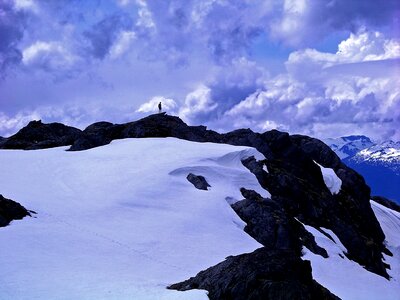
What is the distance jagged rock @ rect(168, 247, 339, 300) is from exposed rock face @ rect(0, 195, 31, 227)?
1478cm

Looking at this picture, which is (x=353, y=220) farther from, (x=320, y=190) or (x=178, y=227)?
(x=178, y=227)

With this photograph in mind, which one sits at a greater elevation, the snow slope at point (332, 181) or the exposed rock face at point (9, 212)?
the snow slope at point (332, 181)

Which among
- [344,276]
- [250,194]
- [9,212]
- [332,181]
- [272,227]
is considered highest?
[332,181]

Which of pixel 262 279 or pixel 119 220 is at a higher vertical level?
pixel 119 220

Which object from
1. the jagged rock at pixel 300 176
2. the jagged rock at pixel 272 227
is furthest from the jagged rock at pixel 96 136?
the jagged rock at pixel 272 227

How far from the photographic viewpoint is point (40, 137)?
79.1 metres

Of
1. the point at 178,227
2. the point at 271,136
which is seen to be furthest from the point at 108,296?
the point at 271,136

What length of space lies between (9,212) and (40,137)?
166 feet

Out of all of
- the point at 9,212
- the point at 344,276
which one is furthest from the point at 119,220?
the point at 344,276

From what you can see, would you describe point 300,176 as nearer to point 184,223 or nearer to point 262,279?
point 184,223

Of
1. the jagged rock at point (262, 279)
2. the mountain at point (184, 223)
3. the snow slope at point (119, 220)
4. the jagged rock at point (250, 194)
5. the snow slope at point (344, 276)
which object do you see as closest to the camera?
A: the jagged rock at point (262, 279)

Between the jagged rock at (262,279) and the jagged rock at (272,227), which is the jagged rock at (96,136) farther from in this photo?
the jagged rock at (262,279)

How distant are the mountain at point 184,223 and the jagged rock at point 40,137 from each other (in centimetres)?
60

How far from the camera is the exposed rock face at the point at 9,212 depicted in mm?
30300
